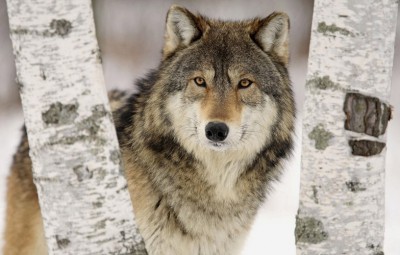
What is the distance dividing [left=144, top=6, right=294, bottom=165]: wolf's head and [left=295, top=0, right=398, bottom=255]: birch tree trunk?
110cm

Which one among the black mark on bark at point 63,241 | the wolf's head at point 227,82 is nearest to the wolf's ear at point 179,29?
the wolf's head at point 227,82

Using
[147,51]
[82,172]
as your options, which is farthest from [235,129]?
[147,51]

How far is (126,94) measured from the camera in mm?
4426

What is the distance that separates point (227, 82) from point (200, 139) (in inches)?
13.1

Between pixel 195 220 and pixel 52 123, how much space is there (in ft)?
5.97

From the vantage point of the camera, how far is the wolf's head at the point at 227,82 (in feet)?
11.1

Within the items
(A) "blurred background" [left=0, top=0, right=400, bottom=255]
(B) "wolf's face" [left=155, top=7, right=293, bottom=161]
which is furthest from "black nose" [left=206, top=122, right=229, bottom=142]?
(A) "blurred background" [left=0, top=0, right=400, bottom=255]

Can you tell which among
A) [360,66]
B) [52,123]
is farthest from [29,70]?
[360,66]

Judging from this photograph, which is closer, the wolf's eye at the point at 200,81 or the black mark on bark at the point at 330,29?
the black mark on bark at the point at 330,29

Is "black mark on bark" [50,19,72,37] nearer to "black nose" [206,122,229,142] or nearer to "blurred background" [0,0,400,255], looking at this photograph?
"black nose" [206,122,229,142]

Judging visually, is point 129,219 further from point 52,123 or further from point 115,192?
point 52,123

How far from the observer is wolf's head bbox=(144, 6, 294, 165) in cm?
338

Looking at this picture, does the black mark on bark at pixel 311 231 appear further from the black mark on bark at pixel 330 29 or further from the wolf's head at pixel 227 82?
the wolf's head at pixel 227 82

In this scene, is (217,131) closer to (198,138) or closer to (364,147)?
(198,138)
